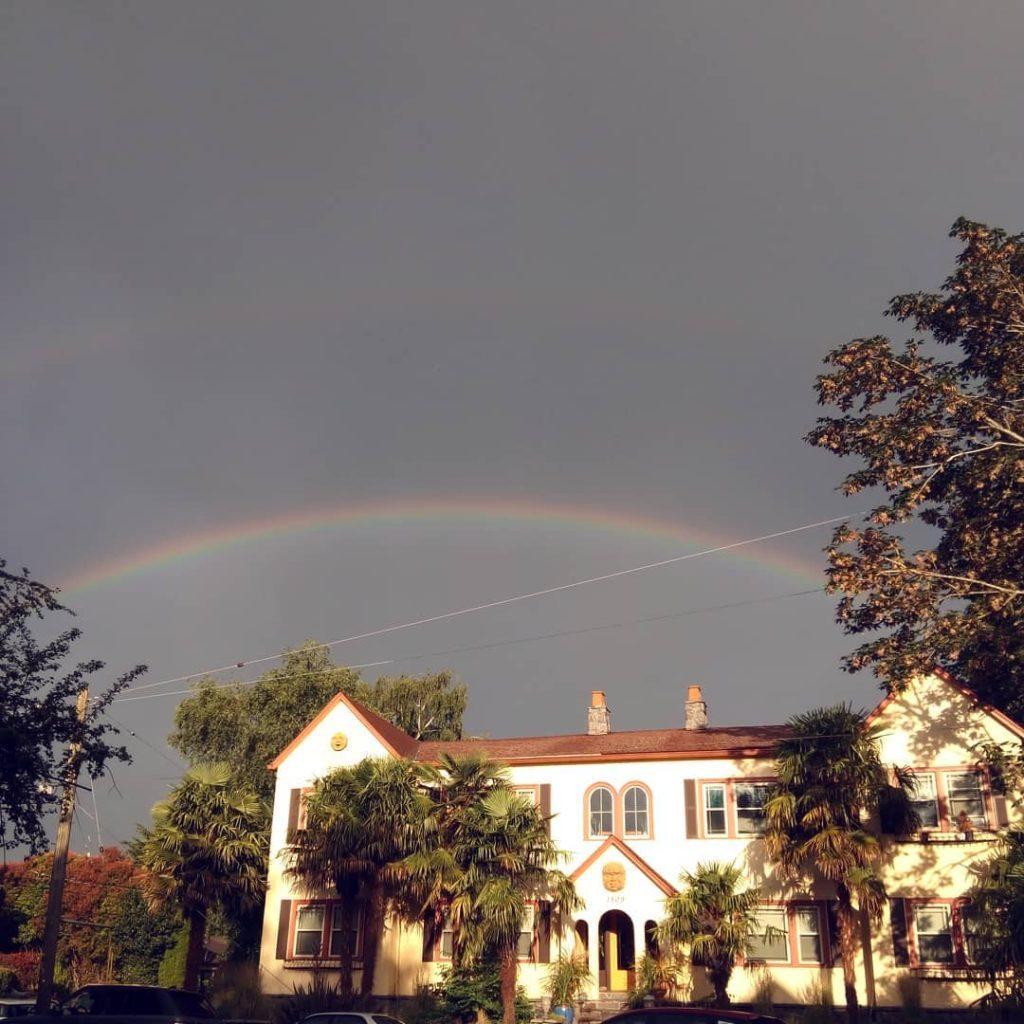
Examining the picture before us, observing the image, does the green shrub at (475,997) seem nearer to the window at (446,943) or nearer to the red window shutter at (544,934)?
the red window shutter at (544,934)

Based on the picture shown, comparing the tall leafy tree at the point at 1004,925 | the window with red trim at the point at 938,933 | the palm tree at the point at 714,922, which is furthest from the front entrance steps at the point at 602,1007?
the tall leafy tree at the point at 1004,925

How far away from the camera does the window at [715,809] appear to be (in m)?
37.2

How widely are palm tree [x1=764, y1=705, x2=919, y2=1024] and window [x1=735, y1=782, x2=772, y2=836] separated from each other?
2839 mm

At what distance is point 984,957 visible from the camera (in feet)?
88.0

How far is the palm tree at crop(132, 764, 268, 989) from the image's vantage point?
114ft

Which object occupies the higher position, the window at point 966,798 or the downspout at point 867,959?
the window at point 966,798

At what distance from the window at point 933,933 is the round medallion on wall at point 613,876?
9384mm

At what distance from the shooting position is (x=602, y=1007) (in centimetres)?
3384

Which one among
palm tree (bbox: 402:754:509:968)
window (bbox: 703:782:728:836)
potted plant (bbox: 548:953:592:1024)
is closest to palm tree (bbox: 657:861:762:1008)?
potted plant (bbox: 548:953:592:1024)

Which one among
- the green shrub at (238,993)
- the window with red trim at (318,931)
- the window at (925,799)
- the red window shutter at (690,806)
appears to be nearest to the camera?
the window at (925,799)

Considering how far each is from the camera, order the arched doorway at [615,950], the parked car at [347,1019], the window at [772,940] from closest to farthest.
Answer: the parked car at [347,1019]
the window at [772,940]
the arched doorway at [615,950]

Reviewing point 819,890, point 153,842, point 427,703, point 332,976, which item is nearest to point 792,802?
point 819,890

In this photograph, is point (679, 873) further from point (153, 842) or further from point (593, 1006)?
point (153, 842)

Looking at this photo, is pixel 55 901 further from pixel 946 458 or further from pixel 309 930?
pixel 946 458
